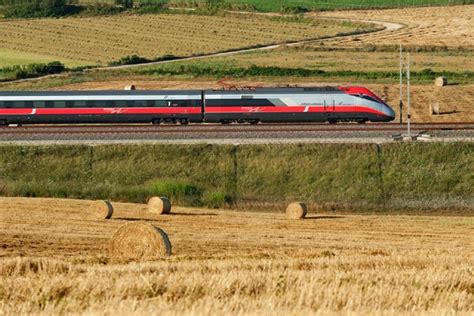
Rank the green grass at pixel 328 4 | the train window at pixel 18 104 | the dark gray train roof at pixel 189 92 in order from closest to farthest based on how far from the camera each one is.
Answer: the dark gray train roof at pixel 189 92
the train window at pixel 18 104
the green grass at pixel 328 4

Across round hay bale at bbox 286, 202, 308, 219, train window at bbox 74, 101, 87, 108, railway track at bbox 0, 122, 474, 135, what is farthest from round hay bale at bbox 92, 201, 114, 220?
train window at bbox 74, 101, 87, 108

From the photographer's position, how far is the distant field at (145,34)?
103m

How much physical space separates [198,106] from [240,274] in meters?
44.0

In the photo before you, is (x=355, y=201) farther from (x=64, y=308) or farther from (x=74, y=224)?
(x=64, y=308)

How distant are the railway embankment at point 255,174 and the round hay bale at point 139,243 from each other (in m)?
19.6

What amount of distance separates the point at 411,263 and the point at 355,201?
22910mm

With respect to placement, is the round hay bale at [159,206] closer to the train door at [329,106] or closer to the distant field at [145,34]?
the train door at [329,106]

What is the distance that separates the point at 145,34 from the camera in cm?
11238

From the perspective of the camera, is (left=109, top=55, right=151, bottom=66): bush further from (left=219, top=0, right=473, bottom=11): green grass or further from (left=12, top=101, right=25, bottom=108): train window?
(left=219, top=0, right=473, bottom=11): green grass

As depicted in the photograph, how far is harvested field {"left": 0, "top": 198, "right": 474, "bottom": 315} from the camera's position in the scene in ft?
55.2

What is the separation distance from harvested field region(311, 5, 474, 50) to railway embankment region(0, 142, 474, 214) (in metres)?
51.3

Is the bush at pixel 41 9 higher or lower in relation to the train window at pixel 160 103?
higher

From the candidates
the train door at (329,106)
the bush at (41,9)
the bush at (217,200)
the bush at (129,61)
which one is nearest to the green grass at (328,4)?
the bush at (41,9)

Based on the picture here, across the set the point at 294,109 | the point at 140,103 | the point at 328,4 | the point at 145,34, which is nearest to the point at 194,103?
the point at 140,103
